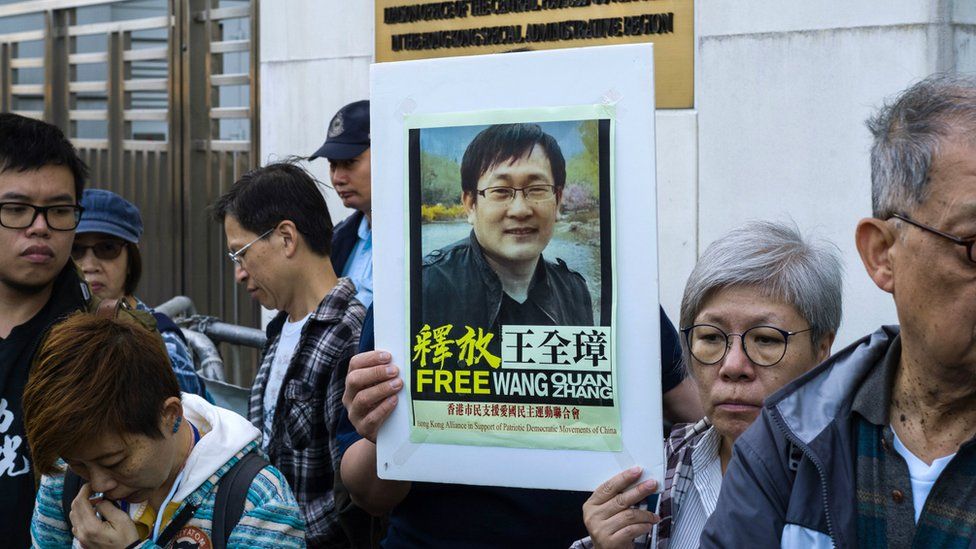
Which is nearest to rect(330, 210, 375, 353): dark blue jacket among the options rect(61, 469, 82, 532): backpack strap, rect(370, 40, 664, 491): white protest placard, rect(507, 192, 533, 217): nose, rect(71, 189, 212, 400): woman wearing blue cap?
rect(71, 189, 212, 400): woman wearing blue cap

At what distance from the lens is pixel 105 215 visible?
470cm

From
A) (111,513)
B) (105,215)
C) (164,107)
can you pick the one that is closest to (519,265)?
(111,513)

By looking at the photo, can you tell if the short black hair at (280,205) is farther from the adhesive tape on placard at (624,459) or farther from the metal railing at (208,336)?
the adhesive tape on placard at (624,459)

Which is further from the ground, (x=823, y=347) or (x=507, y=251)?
(x=507, y=251)

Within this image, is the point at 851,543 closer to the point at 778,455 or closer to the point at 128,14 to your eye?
the point at 778,455

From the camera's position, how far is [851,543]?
166 cm

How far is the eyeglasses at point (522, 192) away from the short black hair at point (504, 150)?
2 cm

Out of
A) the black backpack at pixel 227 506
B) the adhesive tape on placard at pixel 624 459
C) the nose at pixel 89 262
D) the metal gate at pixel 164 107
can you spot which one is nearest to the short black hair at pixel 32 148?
the nose at pixel 89 262

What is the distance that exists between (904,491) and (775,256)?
91 centimetres

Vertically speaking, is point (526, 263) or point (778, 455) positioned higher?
point (526, 263)

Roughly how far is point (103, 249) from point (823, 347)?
10.2ft

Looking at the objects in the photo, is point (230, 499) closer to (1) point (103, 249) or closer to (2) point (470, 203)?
(2) point (470, 203)

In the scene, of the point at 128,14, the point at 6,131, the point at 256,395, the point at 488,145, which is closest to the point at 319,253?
the point at 256,395

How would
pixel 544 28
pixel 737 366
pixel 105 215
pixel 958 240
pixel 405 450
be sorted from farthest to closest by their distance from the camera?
pixel 544 28, pixel 105 215, pixel 405 450, pixel 737 366, pixel 958 240
